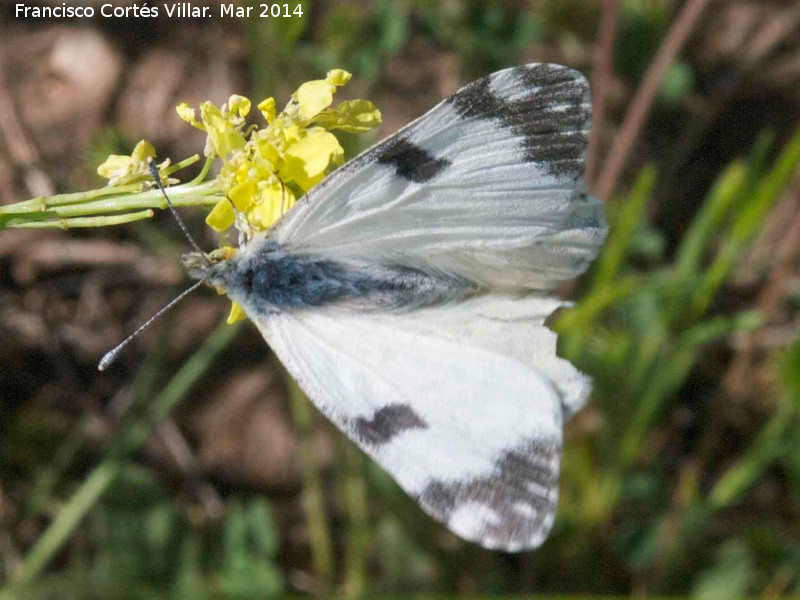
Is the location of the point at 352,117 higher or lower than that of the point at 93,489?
higher

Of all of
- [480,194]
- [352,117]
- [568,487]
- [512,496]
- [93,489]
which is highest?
[352,117]

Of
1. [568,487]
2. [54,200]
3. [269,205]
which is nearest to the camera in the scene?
[54,200]

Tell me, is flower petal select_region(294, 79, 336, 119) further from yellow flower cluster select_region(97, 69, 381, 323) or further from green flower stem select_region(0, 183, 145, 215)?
green flower stem select_region(0, 183, 145, 215)

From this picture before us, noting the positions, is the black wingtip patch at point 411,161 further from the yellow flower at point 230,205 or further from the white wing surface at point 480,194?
the yellow flower at point 230,205

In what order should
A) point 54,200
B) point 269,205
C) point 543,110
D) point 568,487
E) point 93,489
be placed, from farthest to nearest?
point 568,487
point 93,489
point 269,205
point 543,110
point 54,200

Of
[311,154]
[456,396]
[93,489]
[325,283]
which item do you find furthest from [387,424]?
[93,489]

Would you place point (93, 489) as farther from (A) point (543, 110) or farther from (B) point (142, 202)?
(A) point (543, 110)

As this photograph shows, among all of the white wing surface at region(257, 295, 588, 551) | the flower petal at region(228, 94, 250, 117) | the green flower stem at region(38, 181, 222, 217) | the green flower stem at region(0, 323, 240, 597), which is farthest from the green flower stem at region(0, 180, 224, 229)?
the green flower stem at region(0, 323, 240, 597)
